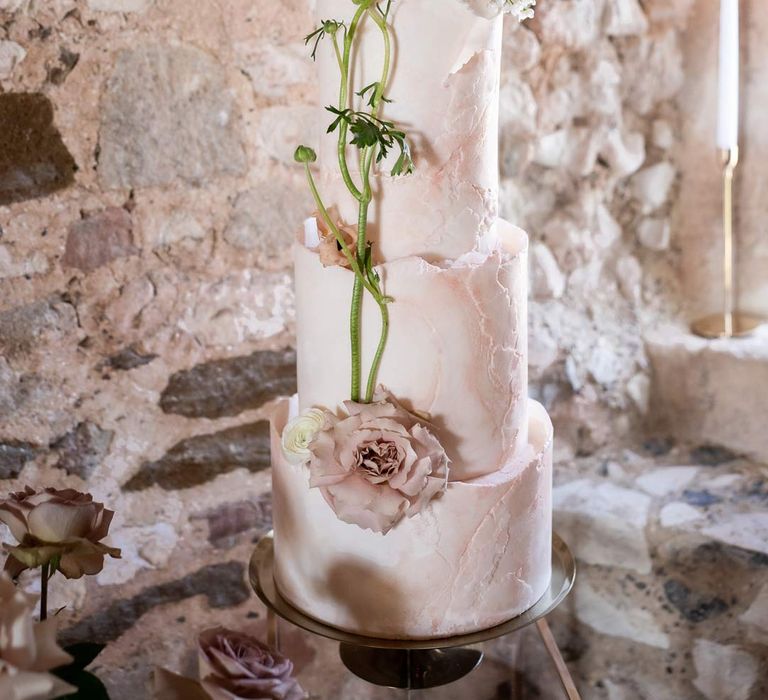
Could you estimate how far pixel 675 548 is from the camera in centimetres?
175

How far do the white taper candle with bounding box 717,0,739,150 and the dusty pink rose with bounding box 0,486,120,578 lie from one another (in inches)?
55.6

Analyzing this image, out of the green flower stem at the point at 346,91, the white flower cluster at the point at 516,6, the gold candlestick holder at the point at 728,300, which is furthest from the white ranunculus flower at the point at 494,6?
the gold candlestick holder at the point at 728,300

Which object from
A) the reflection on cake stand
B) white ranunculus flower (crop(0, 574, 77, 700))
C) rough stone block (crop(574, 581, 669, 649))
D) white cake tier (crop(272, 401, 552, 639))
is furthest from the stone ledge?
white ranunculus flower (crop(0, 574, 77, 700))

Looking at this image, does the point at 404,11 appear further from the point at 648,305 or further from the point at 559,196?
the point at 648,305

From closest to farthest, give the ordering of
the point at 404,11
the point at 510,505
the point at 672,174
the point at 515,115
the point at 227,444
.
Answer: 1. the point at 404,11
2. the point at 510,505
3. the point at 227,444
4. the point at 515,115
5. the point at 672,174

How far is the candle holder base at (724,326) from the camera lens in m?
2.02

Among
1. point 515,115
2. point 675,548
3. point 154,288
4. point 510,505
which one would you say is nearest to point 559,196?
point 515,115

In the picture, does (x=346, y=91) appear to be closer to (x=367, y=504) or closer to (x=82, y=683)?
(x=367, y=504)

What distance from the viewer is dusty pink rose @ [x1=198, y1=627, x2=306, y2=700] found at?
34.1 inches

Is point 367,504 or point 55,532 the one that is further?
point 367,504

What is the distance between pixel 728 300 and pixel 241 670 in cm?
144

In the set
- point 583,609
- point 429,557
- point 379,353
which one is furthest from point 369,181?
point 583,609

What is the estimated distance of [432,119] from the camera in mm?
1095

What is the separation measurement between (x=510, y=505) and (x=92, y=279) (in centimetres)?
71
